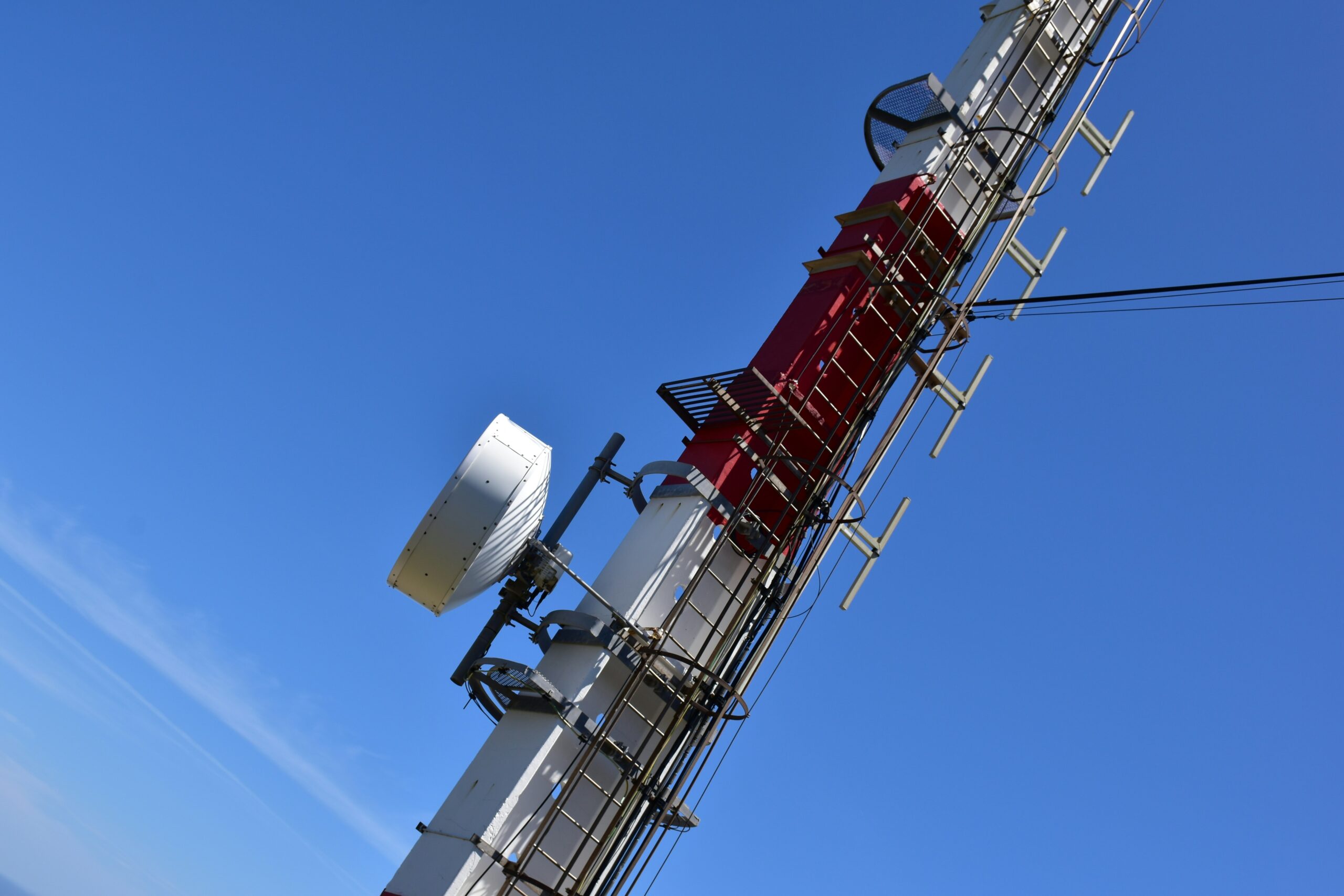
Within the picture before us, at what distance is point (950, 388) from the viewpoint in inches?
855

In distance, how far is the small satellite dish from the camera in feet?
55.7

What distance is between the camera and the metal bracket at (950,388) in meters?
21.5

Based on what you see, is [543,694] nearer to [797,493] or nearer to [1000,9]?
[797,493]

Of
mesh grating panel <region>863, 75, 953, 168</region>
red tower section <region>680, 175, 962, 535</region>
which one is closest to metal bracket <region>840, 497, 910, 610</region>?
red tower section <region>680, 175, 962, 535</region>

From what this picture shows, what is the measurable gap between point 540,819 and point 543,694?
1.89 meters

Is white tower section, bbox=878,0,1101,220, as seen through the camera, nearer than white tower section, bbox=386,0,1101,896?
No

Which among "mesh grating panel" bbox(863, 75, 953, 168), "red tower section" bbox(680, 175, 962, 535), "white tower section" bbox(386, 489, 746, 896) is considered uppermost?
"mesh grating panel" bbox(863, 75, 953, 168)

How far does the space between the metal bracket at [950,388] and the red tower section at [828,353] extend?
629mm

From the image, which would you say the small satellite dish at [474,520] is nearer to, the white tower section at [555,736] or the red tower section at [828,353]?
the white tower section at [555,736]

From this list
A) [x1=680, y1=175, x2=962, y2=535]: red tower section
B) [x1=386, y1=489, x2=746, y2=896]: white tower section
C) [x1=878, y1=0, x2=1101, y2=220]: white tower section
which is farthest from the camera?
[x1=878, y1=0, x2=1101, y2=220]: white tower section

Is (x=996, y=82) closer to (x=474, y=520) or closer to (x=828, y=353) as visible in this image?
(x=828, y=353)

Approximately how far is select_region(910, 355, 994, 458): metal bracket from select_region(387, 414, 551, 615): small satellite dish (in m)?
8.02

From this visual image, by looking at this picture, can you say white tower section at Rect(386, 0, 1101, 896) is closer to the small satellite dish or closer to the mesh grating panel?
the mesh grating panel

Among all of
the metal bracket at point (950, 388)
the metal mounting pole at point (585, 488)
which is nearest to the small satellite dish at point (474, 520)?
the metal mounting pole at point (585, 488)
